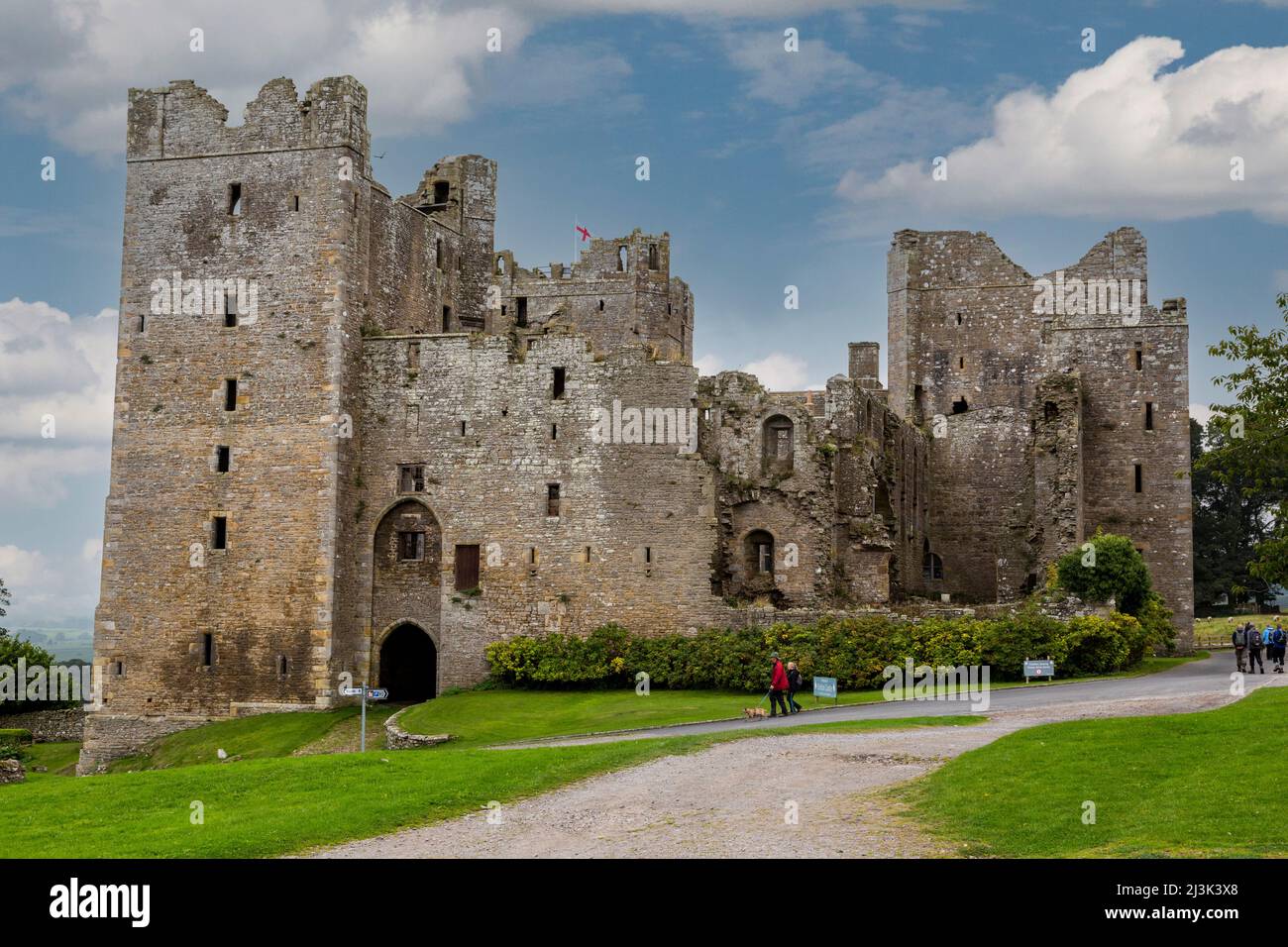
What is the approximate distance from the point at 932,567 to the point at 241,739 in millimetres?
27828

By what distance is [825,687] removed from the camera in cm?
3425

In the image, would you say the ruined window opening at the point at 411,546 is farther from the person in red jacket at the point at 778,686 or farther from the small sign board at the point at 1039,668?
the small sign board at the point at 1039,668

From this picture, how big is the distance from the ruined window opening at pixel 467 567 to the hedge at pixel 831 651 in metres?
2.56

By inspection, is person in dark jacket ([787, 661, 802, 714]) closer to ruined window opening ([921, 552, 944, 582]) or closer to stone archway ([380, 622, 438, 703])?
stone archway ([380, 622, 438, 703])

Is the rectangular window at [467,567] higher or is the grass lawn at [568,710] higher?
the rectangular window at [467,567]

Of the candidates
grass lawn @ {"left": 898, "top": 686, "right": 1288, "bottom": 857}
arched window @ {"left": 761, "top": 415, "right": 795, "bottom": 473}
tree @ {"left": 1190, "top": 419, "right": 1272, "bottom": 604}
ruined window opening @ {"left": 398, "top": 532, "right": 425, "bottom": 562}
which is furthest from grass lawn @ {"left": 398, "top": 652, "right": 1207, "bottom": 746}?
tree @ {"left": 1190, "top": 419, "right": 1272, "bottom": 604}

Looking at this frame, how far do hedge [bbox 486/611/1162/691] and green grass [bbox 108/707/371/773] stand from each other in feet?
17.6

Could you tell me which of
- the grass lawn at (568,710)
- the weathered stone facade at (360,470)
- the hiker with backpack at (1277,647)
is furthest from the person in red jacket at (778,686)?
the hiker with backpack at (1277,647)

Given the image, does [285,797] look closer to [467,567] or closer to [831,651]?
[831,651]

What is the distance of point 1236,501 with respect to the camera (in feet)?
251

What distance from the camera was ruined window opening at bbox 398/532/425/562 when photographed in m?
44.7

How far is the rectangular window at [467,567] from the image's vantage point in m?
44.0
